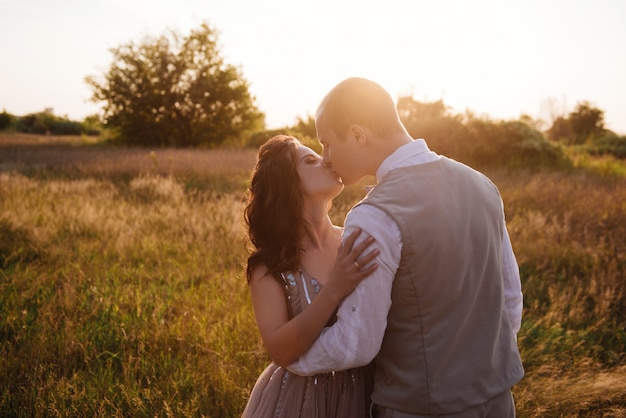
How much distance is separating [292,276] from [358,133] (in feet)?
2.41

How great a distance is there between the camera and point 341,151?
173 cm

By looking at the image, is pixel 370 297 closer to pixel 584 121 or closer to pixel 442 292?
pixel 442 292

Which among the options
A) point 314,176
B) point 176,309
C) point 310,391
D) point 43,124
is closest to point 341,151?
point 314,176

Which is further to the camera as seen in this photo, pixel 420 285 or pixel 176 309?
pixel 176 309

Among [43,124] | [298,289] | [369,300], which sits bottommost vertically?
[298,289]

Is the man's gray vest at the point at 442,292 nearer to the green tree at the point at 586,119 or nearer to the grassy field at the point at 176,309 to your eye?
the grassy field at the point at 176,309

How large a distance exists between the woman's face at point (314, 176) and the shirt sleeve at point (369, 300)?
740mm

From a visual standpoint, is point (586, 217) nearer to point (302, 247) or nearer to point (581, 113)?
point (302, 247)

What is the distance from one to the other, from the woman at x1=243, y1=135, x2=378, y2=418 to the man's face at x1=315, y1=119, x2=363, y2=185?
0.33 metres

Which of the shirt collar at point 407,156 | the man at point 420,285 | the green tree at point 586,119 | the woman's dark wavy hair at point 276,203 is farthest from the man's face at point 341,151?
the green tree at point 586,119

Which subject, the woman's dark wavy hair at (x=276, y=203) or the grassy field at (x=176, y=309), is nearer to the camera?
the woman's dark wavy hair at (x=276, y=203)

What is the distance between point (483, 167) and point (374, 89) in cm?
1390

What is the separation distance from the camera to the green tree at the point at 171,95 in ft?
103

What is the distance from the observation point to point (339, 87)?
1649mm
